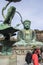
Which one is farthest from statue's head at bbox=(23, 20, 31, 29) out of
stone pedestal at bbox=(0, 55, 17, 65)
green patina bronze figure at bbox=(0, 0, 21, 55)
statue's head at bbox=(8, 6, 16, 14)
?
stone pedestal at bbox=(0, 55, 17, 65)

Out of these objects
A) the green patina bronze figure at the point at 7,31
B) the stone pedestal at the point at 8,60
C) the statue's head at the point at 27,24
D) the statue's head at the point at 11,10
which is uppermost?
the statue's head at the point at 27,24

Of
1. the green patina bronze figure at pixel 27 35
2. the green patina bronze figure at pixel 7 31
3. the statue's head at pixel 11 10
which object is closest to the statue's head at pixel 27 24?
the green patina bronze figure at pixel 27 35

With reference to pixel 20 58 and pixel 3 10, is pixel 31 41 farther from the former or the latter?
pixel 3 10

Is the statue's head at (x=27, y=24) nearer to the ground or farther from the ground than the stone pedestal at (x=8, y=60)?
farther from the ground

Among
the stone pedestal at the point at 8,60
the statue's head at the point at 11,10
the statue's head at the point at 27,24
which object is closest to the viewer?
the stone pedestal at the point at 8,60

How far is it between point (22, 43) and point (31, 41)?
70cm

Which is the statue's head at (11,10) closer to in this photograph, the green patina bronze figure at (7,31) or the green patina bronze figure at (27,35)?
the green patina bronze figure at (7,31)

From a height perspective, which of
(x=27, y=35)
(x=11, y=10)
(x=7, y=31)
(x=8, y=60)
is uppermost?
(x=11, y=10)

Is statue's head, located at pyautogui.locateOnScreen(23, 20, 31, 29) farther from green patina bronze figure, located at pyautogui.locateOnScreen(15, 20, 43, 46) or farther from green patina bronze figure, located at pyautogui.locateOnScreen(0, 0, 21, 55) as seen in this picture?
green patina bronze figure, located at pyautogui.locateOnScreen(0, 0, 21, 55)

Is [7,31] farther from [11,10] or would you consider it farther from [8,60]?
[8,60]

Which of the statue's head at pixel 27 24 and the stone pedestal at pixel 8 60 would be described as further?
the statue's head at pixel 27 24

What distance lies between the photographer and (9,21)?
10258 mm

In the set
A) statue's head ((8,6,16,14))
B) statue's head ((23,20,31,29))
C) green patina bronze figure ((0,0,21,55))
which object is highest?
statue's head ((23,20,31,29))

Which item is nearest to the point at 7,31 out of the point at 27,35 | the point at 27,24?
the point at 27,24
